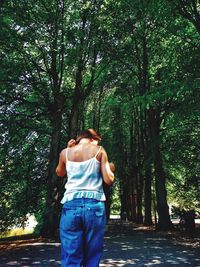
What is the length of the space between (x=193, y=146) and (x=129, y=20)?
30.2 feet

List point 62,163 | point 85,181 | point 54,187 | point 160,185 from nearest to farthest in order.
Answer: point 85,181 → point 62,163 → point 54,187 → point 160,185

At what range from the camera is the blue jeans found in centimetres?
376

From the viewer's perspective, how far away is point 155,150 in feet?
65.0

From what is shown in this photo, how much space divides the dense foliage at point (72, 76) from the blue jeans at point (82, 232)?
9.27 m

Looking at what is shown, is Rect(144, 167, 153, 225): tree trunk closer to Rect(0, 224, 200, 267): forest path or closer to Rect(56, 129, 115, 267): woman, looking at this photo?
Rect(0, 224, 200, 267): forest path

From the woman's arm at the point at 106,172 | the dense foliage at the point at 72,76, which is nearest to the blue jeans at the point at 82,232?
the woman's arm at the point at 106,172

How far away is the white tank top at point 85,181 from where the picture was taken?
3.89 m

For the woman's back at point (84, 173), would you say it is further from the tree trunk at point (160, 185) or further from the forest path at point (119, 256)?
the tree trunk at point (160, 185)

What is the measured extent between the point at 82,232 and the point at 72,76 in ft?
59.1

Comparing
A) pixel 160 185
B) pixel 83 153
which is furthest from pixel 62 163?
pixel 160 185

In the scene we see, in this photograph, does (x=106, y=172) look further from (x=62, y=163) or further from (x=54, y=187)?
(x=54, y=187)

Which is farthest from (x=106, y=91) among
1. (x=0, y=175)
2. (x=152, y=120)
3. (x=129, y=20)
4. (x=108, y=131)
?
(x=0, y=175)

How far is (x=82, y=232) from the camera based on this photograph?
12.4 feet

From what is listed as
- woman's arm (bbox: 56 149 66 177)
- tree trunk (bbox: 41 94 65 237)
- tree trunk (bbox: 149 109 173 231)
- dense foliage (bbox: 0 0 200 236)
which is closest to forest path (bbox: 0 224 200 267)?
tree trunk (bbox: 41 94 65 237)
